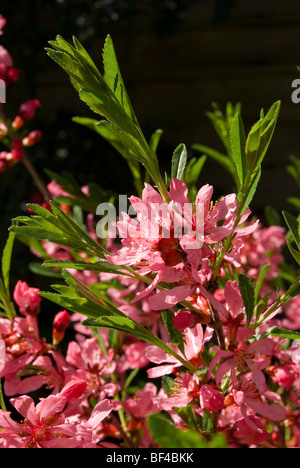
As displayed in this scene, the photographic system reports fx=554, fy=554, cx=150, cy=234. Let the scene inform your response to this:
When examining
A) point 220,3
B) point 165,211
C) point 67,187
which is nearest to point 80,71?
point 165,211

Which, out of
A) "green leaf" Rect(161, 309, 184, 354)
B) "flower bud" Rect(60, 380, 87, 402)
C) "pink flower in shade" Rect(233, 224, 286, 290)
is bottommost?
"pink flower in shade" Rect(233, 224, 286, 290)

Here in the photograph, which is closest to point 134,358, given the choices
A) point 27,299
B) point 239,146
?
point 27,299

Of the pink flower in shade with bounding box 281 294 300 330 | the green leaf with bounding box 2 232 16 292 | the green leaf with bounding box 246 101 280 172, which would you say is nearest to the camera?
the green leaf with bounding box 246 101 280 172

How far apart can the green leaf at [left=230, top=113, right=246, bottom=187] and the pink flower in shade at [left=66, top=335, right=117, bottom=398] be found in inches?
12.8

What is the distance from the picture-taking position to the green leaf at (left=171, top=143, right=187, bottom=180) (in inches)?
20.4

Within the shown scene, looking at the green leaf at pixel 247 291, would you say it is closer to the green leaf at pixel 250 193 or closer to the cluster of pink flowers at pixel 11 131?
the green leaf at pixel 250 193

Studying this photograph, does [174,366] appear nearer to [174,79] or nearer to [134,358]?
[134,358]

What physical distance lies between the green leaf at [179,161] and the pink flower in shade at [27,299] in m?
0.25

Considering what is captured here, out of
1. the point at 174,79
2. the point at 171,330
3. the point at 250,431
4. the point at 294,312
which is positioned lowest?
the point at 294,312

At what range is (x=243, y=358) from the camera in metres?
0.49

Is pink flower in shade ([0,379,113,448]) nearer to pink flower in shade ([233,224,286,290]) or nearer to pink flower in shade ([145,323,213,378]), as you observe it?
pink flower in shade ([145,323,213,378])

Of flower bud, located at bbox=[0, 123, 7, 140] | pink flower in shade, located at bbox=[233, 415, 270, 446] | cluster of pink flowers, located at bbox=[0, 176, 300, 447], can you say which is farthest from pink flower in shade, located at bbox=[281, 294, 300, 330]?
flower bud, located at bbox=[0, 123, 7, 140]

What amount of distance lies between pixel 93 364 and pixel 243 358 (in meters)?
0.26

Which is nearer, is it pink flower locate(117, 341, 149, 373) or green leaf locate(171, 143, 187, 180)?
green leaf locate(171, 143, 187, 180)
